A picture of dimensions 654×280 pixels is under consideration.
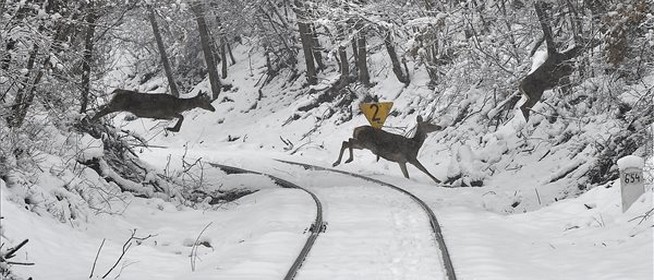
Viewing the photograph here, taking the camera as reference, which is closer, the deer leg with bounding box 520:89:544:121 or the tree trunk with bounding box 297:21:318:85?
the deer leg with bounding box 520:89:544:121

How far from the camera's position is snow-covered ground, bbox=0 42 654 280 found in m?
8.57

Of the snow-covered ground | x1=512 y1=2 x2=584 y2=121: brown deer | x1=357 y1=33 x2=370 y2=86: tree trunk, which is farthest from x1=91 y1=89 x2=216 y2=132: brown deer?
x1=357 y1=33 x2=370 y2=86: tree trunk

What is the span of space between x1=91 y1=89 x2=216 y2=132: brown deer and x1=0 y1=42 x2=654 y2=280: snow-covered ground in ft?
7.63

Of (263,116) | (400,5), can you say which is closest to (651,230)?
(400,5)

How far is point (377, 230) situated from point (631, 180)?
3605 millimetres

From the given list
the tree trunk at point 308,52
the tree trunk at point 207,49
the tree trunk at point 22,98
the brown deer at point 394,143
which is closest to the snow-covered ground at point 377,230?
the brown deer at point 394,143

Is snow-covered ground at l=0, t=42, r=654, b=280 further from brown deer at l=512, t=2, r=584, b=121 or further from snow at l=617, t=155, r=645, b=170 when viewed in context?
brown deer at l=512, t=2, r=584, b=121

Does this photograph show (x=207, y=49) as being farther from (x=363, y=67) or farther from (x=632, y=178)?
(x=632, y=178)

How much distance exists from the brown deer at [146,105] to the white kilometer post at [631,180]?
9.58 meters

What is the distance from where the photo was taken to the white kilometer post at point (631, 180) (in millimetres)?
9891

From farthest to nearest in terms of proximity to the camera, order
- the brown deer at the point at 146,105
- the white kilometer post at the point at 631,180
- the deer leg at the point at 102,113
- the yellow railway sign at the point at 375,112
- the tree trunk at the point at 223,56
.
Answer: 1. the tree trunk at the point at 223,56
2. the yellow railway sign at the point at 375,112
3. the brown deer at the point at 146,105
4. the deer leg at the point at 102,113
5. the white kilometer post at the point at 631,180

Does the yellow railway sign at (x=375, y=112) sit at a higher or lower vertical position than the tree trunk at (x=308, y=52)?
lower

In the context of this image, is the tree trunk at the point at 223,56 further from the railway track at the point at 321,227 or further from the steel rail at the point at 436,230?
the steel rail at the point at 436,230

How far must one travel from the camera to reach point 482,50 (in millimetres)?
18984
